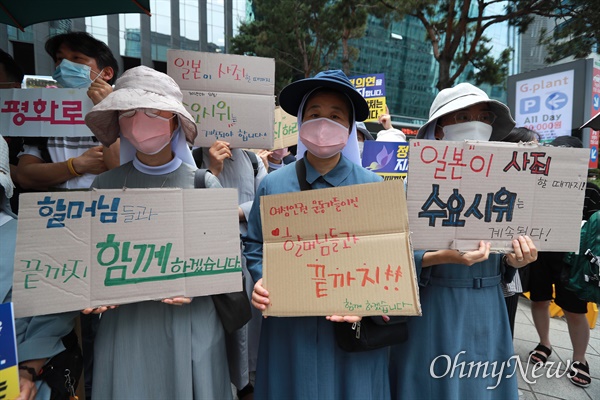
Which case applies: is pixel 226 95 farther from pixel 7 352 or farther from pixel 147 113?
pixel 7 352

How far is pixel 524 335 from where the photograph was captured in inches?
169

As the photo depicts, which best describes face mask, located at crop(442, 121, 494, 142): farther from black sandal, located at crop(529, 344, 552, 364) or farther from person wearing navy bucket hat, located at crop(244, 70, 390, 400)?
black sandal, located at crop(529, 344, 552, 364)

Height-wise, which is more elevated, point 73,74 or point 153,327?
point 73,74

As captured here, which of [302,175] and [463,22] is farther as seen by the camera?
[463,22]

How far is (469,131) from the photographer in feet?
6.25

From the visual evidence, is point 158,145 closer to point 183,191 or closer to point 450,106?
point 183,191

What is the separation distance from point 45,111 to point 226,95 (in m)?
1.13

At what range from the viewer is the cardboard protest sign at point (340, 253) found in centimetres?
141

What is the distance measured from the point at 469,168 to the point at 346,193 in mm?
552

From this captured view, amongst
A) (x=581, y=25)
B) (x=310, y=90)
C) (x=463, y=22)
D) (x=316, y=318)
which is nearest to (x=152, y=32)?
(x=463, y=22)

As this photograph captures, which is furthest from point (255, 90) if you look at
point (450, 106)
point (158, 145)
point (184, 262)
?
point (184, 262)

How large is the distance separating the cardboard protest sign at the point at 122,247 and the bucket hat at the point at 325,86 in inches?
28.4

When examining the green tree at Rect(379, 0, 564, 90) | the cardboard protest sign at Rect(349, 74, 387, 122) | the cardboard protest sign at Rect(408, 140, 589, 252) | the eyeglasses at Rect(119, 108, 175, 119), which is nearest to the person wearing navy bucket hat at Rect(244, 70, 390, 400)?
the cardboard protest sign at Rect(408, 140, 589, 252)

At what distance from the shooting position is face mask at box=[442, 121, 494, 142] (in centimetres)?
190
